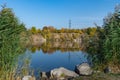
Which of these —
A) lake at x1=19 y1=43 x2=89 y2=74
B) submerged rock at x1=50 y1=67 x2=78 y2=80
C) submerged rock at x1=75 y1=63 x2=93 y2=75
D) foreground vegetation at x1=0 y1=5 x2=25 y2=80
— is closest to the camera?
foreground vegetation at x1=0 y1=5 x2=25 y2=80

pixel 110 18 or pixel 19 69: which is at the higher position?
pixel 110 18

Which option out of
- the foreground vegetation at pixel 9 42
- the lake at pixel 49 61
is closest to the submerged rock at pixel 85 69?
→ the lake at pixel 49 61

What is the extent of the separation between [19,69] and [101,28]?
17.5ft

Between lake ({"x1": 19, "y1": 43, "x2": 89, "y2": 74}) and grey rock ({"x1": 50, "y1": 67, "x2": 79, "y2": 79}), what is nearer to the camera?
lake ({"x1": 19, "y1": 43, "x2": 89, "y2": 74})

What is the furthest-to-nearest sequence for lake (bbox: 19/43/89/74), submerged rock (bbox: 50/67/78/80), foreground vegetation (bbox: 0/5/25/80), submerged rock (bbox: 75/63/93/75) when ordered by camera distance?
submerged rock (bbox: 75/63/93/75) < submerged rock (bbox: 50/67/78/80) < lake (bbox: 19/43/89/74) < foreground vegetation (bbox: 0/5/25/80)

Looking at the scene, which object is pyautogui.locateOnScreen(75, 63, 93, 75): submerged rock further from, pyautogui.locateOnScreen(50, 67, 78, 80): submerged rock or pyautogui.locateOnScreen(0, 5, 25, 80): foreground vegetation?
pyautogui.locateOnScreen(0, 5, 25, 80): foreground vegetation

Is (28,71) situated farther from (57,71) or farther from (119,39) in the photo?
(119,39)

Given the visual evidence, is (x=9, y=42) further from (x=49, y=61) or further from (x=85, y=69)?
(x=49, y=61)

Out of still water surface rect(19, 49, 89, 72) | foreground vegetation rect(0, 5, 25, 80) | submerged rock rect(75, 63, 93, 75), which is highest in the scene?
foreground vegetation rect(0, 5, 25, 80)

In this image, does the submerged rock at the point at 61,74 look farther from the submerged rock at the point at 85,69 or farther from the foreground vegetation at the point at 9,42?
the foreground vegetation at the point at 9,42

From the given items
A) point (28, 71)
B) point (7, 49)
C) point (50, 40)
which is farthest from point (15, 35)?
point (50, 40)

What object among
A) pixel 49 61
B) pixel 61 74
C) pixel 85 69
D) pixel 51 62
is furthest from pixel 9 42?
pixel 49 61

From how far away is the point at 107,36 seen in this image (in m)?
14.3

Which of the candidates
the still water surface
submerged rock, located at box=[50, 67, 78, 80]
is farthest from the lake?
submerged rock, located at box=[50, 67, 78, 80]
